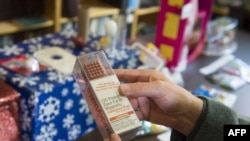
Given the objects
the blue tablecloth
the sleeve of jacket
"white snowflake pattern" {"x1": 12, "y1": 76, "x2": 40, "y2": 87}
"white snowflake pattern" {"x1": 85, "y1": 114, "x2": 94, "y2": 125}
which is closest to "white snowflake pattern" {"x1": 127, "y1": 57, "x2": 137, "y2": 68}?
the blue tablecloth

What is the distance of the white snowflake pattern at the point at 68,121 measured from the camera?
97cm

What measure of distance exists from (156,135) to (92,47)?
374 mm

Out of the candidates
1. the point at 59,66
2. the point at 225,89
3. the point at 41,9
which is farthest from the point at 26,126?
the point at 41,9

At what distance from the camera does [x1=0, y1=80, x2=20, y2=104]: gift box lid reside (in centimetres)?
86

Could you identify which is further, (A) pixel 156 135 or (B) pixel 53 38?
(B) pixel 53 38

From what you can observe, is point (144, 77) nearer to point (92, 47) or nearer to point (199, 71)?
point (92, 47)

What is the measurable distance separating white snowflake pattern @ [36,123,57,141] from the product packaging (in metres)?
0.28

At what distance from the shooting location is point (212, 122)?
2.37 ft

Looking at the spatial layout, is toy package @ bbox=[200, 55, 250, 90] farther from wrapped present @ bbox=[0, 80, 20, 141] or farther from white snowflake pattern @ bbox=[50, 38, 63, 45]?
wrapped present @ bbox=[0, 80, 20, 141]

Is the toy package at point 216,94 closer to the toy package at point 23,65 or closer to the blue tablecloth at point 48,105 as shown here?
the blue tablecloth at point 48,105

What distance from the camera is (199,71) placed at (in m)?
1.34

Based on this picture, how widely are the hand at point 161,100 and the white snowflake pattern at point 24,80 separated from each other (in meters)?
0.25

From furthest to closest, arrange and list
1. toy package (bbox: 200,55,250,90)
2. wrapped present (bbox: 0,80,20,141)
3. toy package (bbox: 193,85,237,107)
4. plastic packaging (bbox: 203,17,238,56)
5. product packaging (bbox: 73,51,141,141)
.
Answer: plastic packaging (bbox: 203,17,238,56) → toy package (bbox: 200,55,250,90) → toy package (bbox: 193,85,237,107) → wrapped present (bbox: 0,80,20,141) → product packaging (bbox: 73,51,141,141)

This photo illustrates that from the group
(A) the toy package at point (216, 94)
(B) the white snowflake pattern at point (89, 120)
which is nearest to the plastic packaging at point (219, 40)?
(A) the toy package at point (216, 94)
